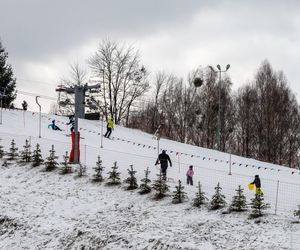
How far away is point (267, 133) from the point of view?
54906 millimetres

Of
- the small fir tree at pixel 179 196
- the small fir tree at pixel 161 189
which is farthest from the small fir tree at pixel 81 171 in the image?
the small fir tree at pixel 179 196

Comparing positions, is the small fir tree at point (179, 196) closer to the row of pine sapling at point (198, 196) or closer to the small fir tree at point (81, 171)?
the row of pine sapling at point (198, 196)

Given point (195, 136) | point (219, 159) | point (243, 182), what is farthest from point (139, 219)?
point (195, 136)

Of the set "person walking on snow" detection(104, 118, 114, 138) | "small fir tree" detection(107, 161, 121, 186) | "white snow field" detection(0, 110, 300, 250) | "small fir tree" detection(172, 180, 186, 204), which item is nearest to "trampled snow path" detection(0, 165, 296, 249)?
"white snow field" detection(0, 110, 300, 250)

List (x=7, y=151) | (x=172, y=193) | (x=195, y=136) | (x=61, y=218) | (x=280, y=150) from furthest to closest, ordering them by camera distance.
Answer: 1. (x=195, y=136)
2. (x=280, y=150)
3. (x=7, y=151)
4. (x=172, y=193)
5. (x=61, y=218)

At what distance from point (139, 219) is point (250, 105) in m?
44.9

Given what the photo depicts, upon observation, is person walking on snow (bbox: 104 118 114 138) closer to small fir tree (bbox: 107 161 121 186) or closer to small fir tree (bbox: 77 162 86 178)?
small fir tree (bbox: 77 162 86 178)

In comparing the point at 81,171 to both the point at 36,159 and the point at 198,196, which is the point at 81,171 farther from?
the point at 198,196

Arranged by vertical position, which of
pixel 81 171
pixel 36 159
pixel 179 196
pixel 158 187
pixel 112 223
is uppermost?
pixel 36 159

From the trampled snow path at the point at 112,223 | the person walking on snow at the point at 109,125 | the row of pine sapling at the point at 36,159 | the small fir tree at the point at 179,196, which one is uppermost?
the person walking on snow at the point at 109,125

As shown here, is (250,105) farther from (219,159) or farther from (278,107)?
(219,159)

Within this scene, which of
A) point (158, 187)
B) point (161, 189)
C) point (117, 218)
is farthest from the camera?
point (158, 187)

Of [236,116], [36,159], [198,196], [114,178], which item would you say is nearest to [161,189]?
[198,196]

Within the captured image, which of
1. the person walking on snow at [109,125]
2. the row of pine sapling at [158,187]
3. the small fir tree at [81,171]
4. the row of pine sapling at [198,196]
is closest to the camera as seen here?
the row of pine sapling at [198,196]
